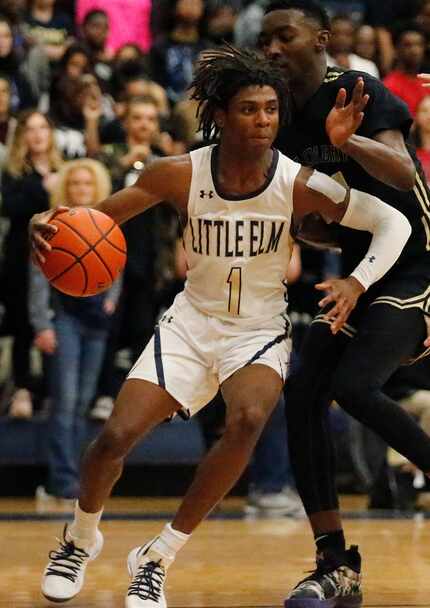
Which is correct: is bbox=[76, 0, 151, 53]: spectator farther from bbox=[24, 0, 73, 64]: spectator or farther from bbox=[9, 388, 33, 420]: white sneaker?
bbox=[9, 388, 33, 420]: white sneaker

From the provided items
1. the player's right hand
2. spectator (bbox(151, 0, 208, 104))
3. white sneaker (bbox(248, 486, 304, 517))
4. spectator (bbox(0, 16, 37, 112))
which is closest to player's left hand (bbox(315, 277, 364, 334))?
the player's right hand

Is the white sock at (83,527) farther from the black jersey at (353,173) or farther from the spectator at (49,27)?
the spectator at (49,27)

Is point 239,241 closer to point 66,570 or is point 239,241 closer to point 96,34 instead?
point 66,570

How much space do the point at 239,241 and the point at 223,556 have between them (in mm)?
1859

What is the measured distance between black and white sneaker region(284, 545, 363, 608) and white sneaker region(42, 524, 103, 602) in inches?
29.8

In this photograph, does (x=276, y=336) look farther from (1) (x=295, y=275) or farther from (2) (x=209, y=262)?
(1) (x=295, y=275)

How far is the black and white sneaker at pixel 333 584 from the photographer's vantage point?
15.6 feet

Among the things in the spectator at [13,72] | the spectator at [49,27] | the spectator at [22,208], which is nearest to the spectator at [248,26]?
the spectator at [49,27]

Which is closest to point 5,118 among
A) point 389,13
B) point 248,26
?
point 248,26

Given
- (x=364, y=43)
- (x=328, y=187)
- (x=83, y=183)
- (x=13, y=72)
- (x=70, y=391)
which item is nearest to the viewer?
(x=328, y=187)

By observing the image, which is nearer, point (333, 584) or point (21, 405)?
point (333, 584)

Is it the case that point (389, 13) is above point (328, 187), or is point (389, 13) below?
above

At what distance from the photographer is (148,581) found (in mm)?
4625

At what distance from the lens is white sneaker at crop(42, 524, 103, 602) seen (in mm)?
4828
